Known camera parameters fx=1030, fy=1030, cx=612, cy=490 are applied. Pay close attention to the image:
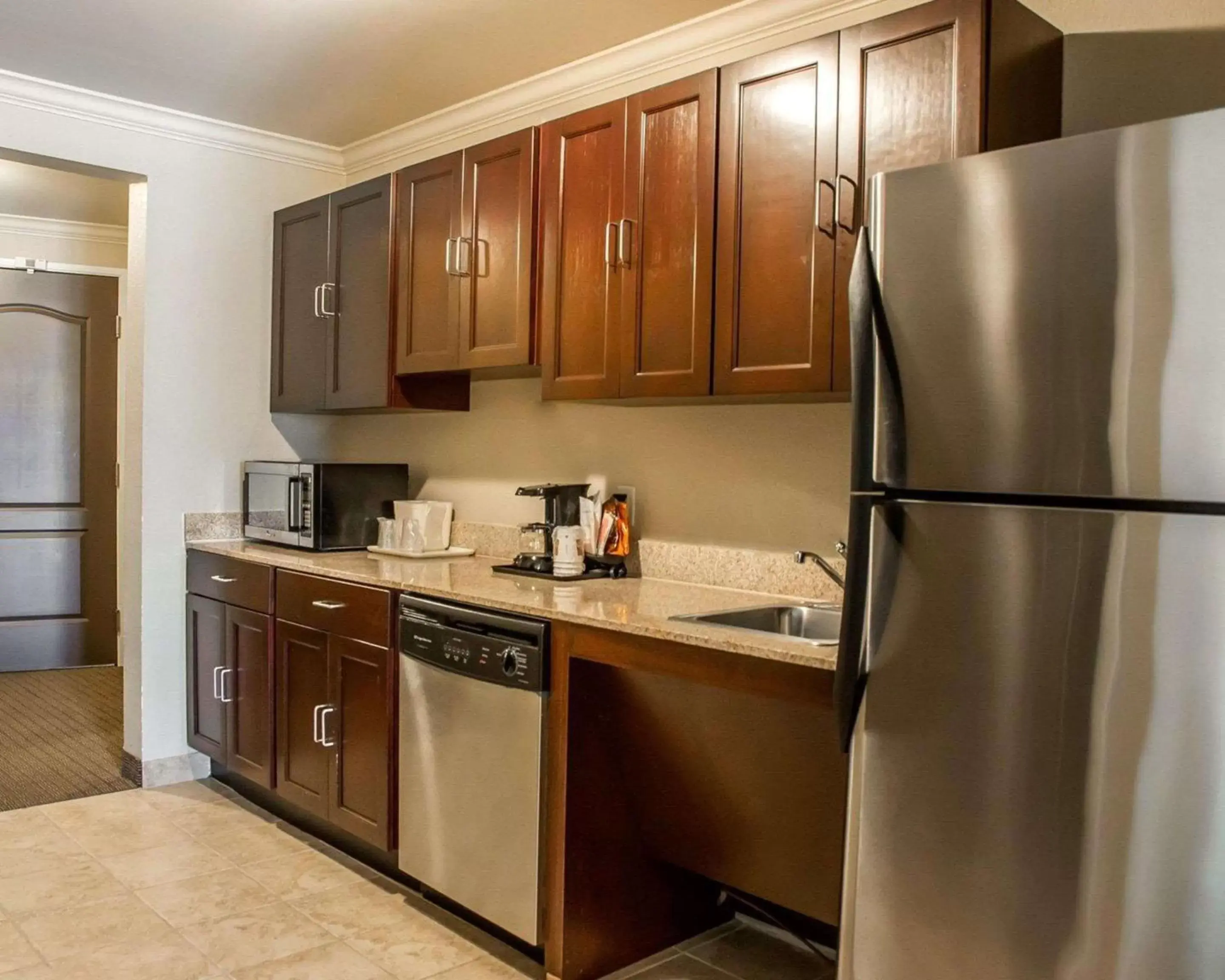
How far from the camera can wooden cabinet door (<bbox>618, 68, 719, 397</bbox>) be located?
243 centimetres

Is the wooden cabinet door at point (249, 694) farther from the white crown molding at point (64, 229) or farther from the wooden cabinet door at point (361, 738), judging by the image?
the white crown molding at point (64, 229)

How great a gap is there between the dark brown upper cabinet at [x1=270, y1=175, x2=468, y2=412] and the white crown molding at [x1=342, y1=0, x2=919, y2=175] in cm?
39

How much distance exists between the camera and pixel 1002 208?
1.45m

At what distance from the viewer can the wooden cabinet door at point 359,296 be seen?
352 centimetres

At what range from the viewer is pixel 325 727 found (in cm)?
312

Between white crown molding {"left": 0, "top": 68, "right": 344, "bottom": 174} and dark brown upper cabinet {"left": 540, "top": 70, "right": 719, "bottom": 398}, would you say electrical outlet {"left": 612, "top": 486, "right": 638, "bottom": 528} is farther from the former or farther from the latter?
white crown molding {"left": 0, "top": 68, "right": 344, "bottom": 174}

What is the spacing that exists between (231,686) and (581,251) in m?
2.03

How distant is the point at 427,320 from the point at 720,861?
6.31 ft

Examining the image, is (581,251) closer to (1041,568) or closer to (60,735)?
(1041,568)

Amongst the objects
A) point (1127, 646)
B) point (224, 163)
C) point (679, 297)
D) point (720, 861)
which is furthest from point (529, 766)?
point (224, 163)

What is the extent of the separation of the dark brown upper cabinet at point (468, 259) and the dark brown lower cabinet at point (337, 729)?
37.0 inches

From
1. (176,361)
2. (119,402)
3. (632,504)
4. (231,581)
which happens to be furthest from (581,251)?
(119,402)

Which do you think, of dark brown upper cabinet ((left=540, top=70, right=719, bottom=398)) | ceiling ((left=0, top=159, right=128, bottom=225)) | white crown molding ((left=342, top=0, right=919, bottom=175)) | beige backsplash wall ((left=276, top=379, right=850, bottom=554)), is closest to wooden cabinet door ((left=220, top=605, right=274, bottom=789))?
beige backsplash wall ((left=276, top=379, right=850, bottom=554))

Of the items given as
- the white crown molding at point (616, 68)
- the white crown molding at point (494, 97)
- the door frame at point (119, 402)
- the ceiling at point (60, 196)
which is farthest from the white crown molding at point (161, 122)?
the door frame at point (119, 402)
